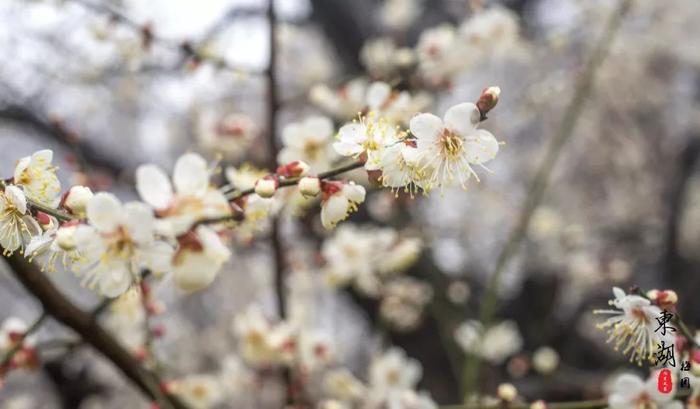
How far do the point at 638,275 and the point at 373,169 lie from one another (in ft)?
14.9

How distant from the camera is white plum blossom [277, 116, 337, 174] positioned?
1.36 m

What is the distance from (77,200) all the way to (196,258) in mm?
183

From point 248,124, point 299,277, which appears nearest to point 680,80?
point 299,277

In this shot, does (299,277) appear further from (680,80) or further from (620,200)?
(680,80)

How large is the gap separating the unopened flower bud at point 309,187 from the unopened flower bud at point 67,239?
28cm

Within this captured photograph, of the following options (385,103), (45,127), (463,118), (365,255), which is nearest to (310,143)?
(385,103)

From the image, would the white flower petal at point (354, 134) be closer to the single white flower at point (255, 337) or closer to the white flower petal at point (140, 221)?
the white flower petal at point (140, 221)

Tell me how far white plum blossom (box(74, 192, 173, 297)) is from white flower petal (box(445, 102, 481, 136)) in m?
0.41

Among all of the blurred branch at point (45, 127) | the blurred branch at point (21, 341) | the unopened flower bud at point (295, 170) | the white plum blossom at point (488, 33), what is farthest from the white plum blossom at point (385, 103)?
the blurred branch at point (45, 127)

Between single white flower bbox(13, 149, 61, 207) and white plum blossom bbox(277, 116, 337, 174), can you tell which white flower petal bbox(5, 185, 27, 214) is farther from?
white plum blossom bbox(277, 116, 337, 174)

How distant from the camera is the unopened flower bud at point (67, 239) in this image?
2.32 feet

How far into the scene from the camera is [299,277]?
324 cm

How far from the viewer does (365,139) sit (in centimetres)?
91

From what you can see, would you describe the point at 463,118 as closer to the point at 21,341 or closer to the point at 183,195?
the point at 183,195
